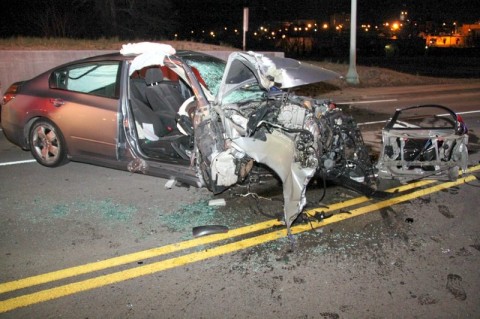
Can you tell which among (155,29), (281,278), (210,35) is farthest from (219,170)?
(210,35)

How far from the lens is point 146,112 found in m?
5.69

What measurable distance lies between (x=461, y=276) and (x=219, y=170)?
2.39 m

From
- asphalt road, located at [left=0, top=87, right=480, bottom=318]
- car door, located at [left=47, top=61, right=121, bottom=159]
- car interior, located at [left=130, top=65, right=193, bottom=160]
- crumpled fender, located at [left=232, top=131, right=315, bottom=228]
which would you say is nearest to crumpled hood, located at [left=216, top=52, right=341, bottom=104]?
crumpled fender, located at [left=232, top=131, right=315, bottom=228]

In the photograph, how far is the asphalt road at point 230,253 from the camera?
118 inches

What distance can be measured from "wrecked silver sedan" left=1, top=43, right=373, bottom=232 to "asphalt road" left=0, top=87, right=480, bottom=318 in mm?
388

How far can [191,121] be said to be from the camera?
16.8 ft

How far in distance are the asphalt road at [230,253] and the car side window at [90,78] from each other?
3.93 ft

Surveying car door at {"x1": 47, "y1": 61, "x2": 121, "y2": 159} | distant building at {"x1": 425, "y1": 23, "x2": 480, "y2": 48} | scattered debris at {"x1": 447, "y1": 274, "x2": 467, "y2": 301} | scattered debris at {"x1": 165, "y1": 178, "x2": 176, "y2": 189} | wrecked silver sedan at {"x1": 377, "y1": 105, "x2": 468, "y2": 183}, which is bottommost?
scattered debris at {"x1": 447, "y1": 274, "x2": 467, "y2": 301}

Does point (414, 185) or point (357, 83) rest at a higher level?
point (357, 83)

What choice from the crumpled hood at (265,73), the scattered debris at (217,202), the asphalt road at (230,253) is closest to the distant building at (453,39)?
the crumpled hood at (265,73)

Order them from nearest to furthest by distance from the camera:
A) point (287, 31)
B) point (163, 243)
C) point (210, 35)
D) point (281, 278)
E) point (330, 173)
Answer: point (281, 278), point (163, 243), point (330, 173), point (210, 35), point (287, 31)

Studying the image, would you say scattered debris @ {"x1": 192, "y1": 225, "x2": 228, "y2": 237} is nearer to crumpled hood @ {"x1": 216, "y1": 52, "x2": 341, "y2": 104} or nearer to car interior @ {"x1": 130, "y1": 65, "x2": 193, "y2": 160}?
crumpled hood @ {"x1": 216, "y1": 52, "x2": 341, "y2": 104}

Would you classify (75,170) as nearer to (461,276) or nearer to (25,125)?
(25,125)

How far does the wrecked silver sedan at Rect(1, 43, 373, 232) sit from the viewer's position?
14.1 ft
